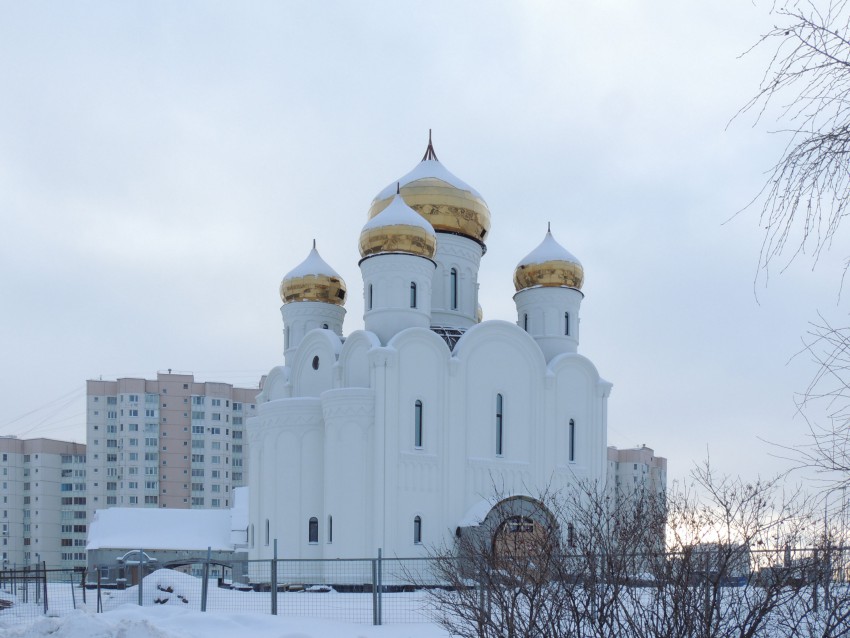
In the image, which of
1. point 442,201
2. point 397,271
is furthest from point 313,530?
point 442,201

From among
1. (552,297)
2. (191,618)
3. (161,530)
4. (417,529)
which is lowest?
(161,530)

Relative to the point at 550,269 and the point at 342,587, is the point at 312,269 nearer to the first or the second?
the point at 550,269

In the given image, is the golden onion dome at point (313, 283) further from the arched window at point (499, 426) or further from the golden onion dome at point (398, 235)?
the arched window at point (499, 426)

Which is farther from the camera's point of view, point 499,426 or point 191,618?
point 499,426

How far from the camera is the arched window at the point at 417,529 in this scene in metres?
22.4

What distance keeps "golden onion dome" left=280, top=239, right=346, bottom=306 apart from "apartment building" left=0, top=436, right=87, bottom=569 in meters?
37.9

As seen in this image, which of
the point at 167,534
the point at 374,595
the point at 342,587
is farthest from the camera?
the point at 167,534

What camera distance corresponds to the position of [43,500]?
2387 inches

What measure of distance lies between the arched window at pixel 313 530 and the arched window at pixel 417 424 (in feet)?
10.3

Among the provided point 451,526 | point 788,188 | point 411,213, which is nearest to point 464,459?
point 451,526

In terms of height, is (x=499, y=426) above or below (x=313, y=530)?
above

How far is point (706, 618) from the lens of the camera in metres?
5.96

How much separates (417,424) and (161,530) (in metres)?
21.3

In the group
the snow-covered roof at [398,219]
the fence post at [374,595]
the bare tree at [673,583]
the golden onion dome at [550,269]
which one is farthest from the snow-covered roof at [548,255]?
the bare tree at [673,583]
